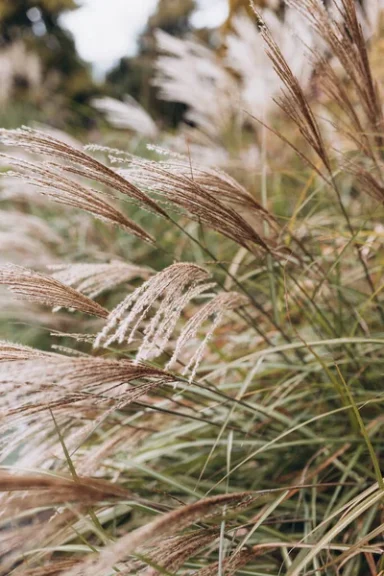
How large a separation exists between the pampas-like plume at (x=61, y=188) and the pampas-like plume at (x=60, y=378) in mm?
278

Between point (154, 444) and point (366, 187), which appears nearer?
point (366, 187)

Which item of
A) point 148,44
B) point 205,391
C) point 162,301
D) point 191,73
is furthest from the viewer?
point 148,44

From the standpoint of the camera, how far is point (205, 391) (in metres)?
1.28

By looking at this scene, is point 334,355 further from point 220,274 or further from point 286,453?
point 220,274

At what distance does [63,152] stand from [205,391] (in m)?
0.69

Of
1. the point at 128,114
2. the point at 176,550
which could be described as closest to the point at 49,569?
the point at 176,550

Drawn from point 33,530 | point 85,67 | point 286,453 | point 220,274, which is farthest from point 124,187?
point 85,67

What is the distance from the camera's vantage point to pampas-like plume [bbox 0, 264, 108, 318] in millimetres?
786

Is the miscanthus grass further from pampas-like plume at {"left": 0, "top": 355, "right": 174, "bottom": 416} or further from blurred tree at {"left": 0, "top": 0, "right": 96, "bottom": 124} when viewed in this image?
blurred tree at {"left": 0, "top": 0, "right": 96, "bottom": 124}

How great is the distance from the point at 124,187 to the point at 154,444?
0.78 m

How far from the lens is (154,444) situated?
140cm

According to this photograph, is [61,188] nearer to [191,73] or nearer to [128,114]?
[191,73]

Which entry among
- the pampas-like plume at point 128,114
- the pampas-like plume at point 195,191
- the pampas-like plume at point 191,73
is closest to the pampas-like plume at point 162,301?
the pampas-like plume at point 195,191

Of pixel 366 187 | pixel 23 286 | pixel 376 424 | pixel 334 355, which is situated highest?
pixel 23 286
